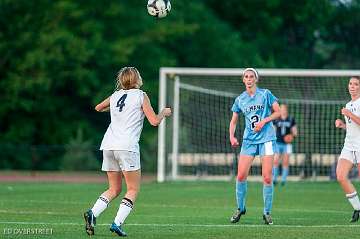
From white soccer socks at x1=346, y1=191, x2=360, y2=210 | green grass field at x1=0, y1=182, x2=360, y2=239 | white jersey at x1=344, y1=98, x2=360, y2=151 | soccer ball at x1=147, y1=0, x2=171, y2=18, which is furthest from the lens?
soccer ball at x1=147, y1=0, x2=171, y2=18

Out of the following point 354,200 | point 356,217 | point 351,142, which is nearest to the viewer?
point 356,217

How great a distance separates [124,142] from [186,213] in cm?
501

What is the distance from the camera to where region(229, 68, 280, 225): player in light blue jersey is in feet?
51.5

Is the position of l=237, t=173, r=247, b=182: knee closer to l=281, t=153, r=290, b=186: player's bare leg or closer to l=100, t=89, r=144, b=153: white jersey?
l=100, t=89, r=144, b=153: white jersey

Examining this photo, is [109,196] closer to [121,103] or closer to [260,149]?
[121,103]

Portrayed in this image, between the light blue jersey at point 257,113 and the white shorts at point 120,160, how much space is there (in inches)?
116

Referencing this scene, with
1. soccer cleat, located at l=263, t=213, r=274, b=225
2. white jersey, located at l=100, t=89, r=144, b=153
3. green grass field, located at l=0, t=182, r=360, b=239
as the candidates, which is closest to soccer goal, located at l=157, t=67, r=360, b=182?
green grass field, located at l=0, t=182, r=360, b=239

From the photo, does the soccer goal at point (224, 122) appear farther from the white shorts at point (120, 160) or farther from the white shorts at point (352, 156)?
the white shorts at point (120, 160)

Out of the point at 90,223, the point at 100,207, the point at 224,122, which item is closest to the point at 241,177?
the point at 100,207

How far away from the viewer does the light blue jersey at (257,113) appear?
51.9ft

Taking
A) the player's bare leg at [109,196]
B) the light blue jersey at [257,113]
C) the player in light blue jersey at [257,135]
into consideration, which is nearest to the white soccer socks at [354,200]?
the player in light blue jersey at [257,135]

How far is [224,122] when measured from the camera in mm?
36469

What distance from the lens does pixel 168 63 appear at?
168 feet

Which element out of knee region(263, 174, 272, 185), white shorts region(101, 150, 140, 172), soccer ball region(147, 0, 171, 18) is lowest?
knee region(263, 174, 272, 185)
